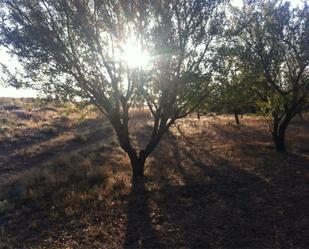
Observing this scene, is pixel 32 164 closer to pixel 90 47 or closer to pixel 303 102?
pixel 90 47

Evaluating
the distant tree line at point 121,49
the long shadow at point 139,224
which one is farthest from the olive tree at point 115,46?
the long shadow at point 139,224

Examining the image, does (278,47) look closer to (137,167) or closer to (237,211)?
(137,167)

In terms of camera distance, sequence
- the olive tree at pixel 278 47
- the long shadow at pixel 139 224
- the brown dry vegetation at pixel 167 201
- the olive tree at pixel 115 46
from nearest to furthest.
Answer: the long shadow at pixel 139 224, the brown dry vegetation at pixel 167 201, the olive tree at pixel 115 46, the olive tree at pixel 278 47

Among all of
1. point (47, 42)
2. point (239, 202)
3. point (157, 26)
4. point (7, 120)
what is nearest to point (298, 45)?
point (157, 26)

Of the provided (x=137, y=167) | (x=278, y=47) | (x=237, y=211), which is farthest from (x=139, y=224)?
(x=278, y=47)

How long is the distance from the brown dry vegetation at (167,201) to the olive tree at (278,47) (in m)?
3.08

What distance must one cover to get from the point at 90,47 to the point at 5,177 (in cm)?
996

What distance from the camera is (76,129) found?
3944 cm

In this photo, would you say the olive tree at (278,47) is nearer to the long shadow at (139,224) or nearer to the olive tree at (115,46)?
the olive tree at (115,46)

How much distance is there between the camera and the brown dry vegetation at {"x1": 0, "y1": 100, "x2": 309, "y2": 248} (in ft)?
32.8

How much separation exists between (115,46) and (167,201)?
5705 millimetres

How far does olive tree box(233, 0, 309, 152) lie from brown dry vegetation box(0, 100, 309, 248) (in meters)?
3.08

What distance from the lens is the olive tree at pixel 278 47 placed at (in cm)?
1920

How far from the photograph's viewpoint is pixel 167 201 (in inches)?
503
